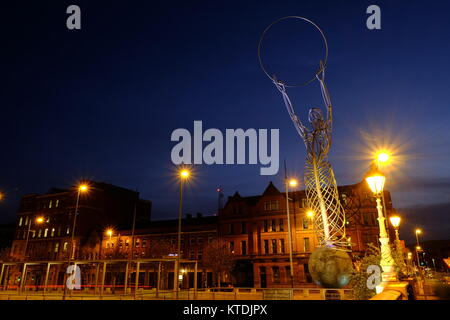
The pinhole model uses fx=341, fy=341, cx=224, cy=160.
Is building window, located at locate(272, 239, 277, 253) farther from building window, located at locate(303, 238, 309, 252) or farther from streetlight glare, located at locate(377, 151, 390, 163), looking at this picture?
streetlight glare, located at locate(377, 151, 390, 163)

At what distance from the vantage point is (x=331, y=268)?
13.6 m

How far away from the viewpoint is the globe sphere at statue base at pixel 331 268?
13555 mm

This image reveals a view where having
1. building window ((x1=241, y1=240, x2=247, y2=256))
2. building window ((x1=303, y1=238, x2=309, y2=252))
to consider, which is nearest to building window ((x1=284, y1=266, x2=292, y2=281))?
building window ((x1=303, y1=238, x2=309, y2=252))

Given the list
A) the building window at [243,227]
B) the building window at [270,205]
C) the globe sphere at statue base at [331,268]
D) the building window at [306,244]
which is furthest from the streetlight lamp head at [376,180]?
the building window at [243,227]

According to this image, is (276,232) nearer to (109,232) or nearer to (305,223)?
(305,223)

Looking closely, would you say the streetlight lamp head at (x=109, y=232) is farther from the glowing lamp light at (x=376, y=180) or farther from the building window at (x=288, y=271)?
the glowing lamp light at (x=376, y=180)

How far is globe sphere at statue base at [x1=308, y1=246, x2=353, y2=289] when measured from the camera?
13.6 m

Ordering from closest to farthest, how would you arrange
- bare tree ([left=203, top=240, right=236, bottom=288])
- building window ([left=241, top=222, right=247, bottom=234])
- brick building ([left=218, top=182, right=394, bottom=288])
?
brick building ([left=218, top=182, right=394, bottom=288]), bare tree ([left=203, top=240, right=236, bottom=288]), building window ([left=241, top=222, right=247, bottom=234])

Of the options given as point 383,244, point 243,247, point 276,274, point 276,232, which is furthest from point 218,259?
point 383,244

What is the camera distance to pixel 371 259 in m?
14.0

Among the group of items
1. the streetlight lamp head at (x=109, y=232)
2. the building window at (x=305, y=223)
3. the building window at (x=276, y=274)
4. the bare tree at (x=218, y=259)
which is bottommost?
the building window at (x=276, y=274)
